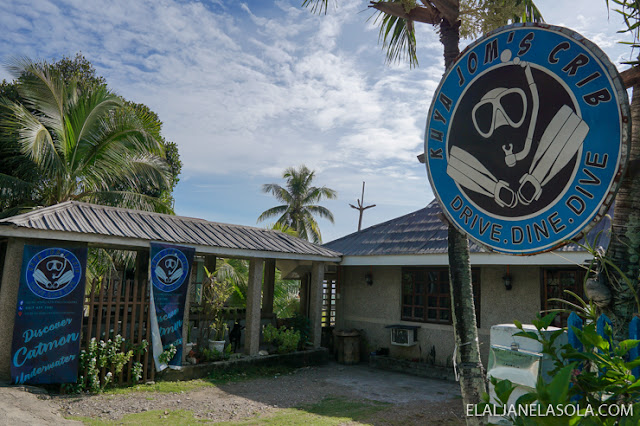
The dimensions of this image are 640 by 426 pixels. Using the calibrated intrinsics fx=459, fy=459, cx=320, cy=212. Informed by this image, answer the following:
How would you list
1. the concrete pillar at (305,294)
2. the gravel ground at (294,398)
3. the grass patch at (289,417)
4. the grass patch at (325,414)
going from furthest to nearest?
the concrete pillar at (305,294)
the gravel ground at (294,398)
the grass patch at (325,414)
the grass patch at (289,417)

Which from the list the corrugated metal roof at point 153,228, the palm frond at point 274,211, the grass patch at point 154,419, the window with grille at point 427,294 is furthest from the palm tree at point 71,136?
the palm frond at point 274,211

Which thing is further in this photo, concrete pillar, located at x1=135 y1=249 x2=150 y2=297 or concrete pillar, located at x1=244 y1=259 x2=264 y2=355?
concrete pillar, located at x1=135 y1=249 x2=150 y2=297

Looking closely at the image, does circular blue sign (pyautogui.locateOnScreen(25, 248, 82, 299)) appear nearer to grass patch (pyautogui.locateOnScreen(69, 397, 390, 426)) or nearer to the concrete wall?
grass patch (pyautogui.locateOnScreen(69, 397, 390, 426))

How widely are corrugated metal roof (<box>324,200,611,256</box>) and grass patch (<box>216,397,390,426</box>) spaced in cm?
412

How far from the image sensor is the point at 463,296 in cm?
434

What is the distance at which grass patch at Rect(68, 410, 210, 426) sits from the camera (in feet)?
21.7

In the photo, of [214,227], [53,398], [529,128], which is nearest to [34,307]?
[53,398]

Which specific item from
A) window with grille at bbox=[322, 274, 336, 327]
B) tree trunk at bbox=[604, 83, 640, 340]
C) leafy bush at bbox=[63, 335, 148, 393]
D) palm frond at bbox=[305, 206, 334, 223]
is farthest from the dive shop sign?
palm frond at bbox=[305, 206, 334, 223]

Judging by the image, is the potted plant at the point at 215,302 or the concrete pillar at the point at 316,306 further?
the concrete pillar at the point at 316,306

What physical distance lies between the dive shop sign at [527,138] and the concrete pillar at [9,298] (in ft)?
25.5

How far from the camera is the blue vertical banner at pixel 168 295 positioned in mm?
9070

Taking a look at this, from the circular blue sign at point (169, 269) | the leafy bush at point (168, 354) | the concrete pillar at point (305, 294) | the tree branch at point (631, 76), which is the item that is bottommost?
the leafy bush at point (168, 354)

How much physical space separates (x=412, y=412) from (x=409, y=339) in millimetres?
3962

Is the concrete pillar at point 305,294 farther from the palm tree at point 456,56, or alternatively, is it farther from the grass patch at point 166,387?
the palm tree at point 456,56
